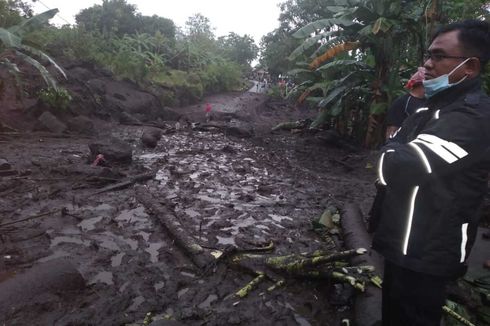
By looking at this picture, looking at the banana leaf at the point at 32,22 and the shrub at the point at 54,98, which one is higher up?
the banana leaf at the point at 32,22

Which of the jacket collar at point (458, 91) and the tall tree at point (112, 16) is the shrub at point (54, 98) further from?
the tall tree at point (112, 16)

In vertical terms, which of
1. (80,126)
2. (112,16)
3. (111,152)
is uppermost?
(112,16)

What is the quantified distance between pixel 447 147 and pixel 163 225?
3468 mm

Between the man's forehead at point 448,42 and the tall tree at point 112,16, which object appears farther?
the tall tree at point 112,16

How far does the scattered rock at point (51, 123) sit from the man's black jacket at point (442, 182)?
934 cm

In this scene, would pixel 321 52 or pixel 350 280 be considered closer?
pixel 350 280

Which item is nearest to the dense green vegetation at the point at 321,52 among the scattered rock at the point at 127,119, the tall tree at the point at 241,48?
the scattered rock at the point at 127,119

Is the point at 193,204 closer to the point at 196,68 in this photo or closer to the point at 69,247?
the point at 69,247

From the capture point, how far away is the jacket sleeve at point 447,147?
151cm

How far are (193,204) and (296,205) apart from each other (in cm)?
170

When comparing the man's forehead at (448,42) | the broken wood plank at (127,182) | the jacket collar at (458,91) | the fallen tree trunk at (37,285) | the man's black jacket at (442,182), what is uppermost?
the man's forehead at (448,42)

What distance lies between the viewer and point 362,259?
3.22 meters

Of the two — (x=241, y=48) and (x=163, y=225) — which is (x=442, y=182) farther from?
(x=241, y=48)

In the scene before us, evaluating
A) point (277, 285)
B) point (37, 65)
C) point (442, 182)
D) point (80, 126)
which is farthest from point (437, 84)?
point (80, 126)
